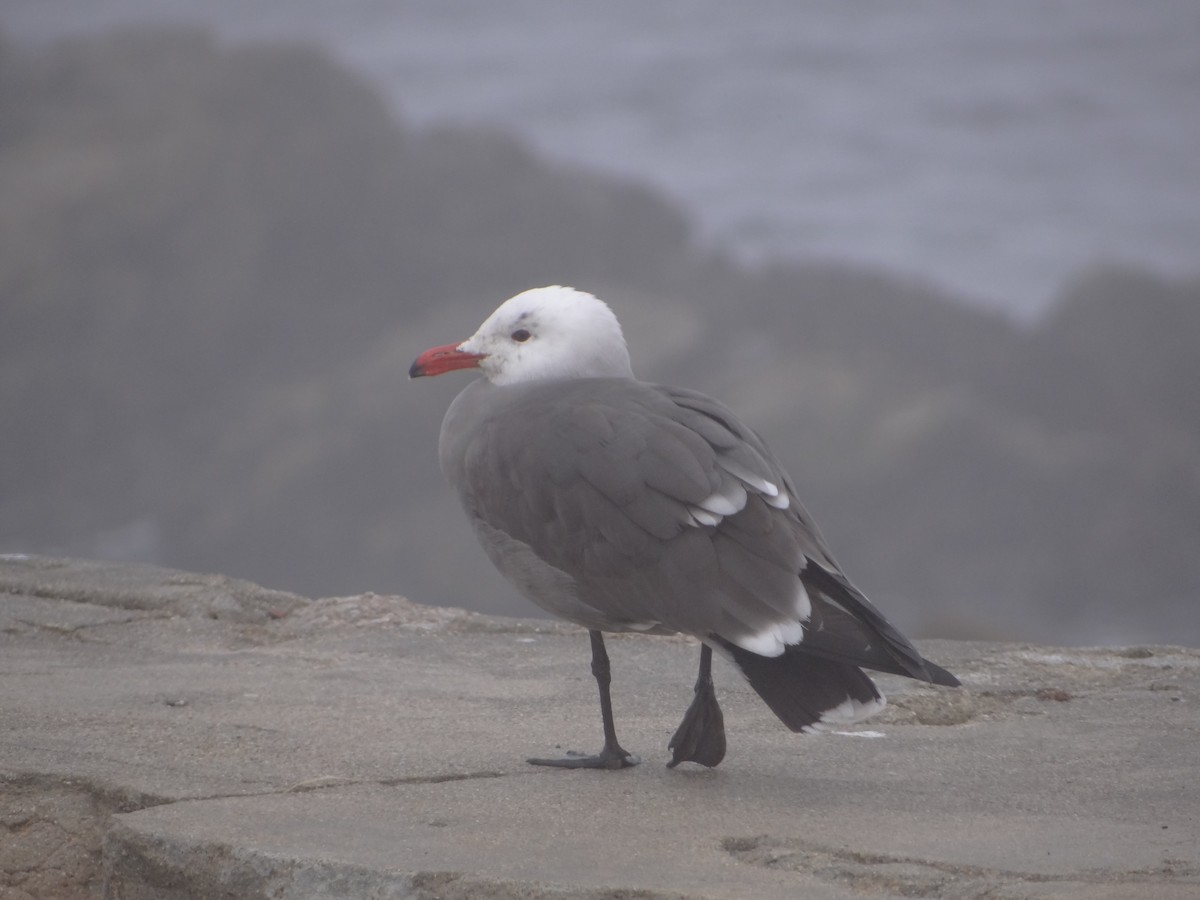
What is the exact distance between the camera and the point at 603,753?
2.81 metres

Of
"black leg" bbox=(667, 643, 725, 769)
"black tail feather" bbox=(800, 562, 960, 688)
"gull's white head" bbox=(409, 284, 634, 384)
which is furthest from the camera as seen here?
"gull's white head" bbox=(409, 284, 634, 384)

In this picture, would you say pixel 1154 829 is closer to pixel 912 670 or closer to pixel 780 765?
pixel 912 670

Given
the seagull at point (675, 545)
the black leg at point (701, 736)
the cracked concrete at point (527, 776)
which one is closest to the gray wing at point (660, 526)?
the seagull at point (675, 545)

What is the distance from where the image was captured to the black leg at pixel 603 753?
2.78m

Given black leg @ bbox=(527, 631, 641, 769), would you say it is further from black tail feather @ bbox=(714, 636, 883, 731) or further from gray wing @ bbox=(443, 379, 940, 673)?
black tail feather @ bbox=(714, 636, 883, 731)

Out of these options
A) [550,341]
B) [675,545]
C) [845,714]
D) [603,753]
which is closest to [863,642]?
[845,714]

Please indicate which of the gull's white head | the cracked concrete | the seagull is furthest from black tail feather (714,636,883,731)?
the gull's white head

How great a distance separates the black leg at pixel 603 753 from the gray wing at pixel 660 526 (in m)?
0.08

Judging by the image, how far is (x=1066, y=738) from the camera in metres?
3.08

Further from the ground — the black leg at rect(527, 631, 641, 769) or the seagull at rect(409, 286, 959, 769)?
the seagull at rect(409, 286, 959, 769)

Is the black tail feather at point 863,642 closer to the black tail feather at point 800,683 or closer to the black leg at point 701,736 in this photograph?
the black tail feather at point 800,683

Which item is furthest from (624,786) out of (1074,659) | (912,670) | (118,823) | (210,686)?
(1074,659)

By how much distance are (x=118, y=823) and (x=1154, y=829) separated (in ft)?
5.45

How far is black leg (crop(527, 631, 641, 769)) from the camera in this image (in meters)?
2.78
